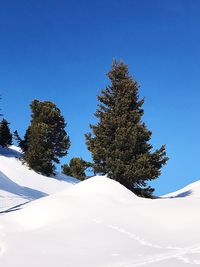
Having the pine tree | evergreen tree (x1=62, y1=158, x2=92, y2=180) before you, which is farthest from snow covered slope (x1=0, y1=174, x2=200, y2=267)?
evergreen tree (x1=62, y1=158, x2=92, y2=180)

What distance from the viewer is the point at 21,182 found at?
46781mm

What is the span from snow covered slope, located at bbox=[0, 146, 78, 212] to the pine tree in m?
9.35

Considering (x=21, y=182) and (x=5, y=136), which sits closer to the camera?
(x=21, y=182)

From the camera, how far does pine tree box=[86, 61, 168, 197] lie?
2877cm

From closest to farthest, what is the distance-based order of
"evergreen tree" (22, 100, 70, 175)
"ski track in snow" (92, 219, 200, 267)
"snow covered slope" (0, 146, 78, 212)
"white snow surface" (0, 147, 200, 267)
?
"ski track in snow" (92, 219, 200, 267) < "white snow surface" (0, 147, 200, 267) < "snow covered slope" (0, 146, 78, 212) < "evergreen tree" (22, 100, 70, 175)

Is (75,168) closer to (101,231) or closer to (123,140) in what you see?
(123,140)

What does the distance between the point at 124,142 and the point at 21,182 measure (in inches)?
828

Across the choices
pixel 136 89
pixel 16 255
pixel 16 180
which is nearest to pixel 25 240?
pixel 16 255

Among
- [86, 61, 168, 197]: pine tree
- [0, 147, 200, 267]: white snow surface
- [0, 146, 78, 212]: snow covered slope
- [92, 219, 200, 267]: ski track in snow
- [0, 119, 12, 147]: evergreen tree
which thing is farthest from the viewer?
[0, 119, 12, 147]: evergreen tree

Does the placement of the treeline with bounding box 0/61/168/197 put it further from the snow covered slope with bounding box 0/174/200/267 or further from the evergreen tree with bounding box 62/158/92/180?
the evergreen tree with bounding box 62/158/92/180

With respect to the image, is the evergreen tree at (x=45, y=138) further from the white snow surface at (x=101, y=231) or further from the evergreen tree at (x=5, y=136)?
the white snow surface at (x=101, y=231)

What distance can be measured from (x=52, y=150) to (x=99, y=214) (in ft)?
122

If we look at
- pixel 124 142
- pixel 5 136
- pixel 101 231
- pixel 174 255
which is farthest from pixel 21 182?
pixel 174 255

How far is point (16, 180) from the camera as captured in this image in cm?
4706
